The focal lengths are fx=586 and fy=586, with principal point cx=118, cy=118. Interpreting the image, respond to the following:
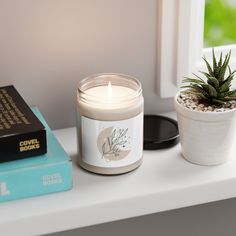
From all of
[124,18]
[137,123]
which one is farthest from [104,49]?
[137,123]

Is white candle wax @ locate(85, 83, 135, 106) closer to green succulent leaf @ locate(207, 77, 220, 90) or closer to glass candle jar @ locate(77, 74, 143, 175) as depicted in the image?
glass candle jar @ locate(77, 74, 143, 175)

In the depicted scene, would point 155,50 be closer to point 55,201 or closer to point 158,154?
point 158,154

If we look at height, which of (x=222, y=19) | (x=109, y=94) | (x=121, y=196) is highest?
(x=109, y=94)

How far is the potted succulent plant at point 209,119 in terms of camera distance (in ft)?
2.46

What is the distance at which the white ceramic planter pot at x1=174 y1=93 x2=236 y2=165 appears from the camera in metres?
0.75

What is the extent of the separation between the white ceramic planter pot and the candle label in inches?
2.5

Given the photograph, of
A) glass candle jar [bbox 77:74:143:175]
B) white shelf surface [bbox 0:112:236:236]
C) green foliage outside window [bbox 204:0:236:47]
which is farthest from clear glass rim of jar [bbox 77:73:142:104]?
green foliage outside window [bbox 204:0:236:47]

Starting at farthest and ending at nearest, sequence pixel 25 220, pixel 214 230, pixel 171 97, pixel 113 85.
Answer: pixel 214 230 → pixel 171 97 → pixel 113 85 → pixel 25 220

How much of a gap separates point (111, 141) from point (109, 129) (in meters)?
0.02

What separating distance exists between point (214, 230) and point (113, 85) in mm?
372

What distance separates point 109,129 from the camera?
72cm

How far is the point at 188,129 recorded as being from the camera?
2.51 feet

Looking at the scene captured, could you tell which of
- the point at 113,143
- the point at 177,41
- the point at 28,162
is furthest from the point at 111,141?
the point at 177,41

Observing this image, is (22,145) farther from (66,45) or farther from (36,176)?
(66,45)
